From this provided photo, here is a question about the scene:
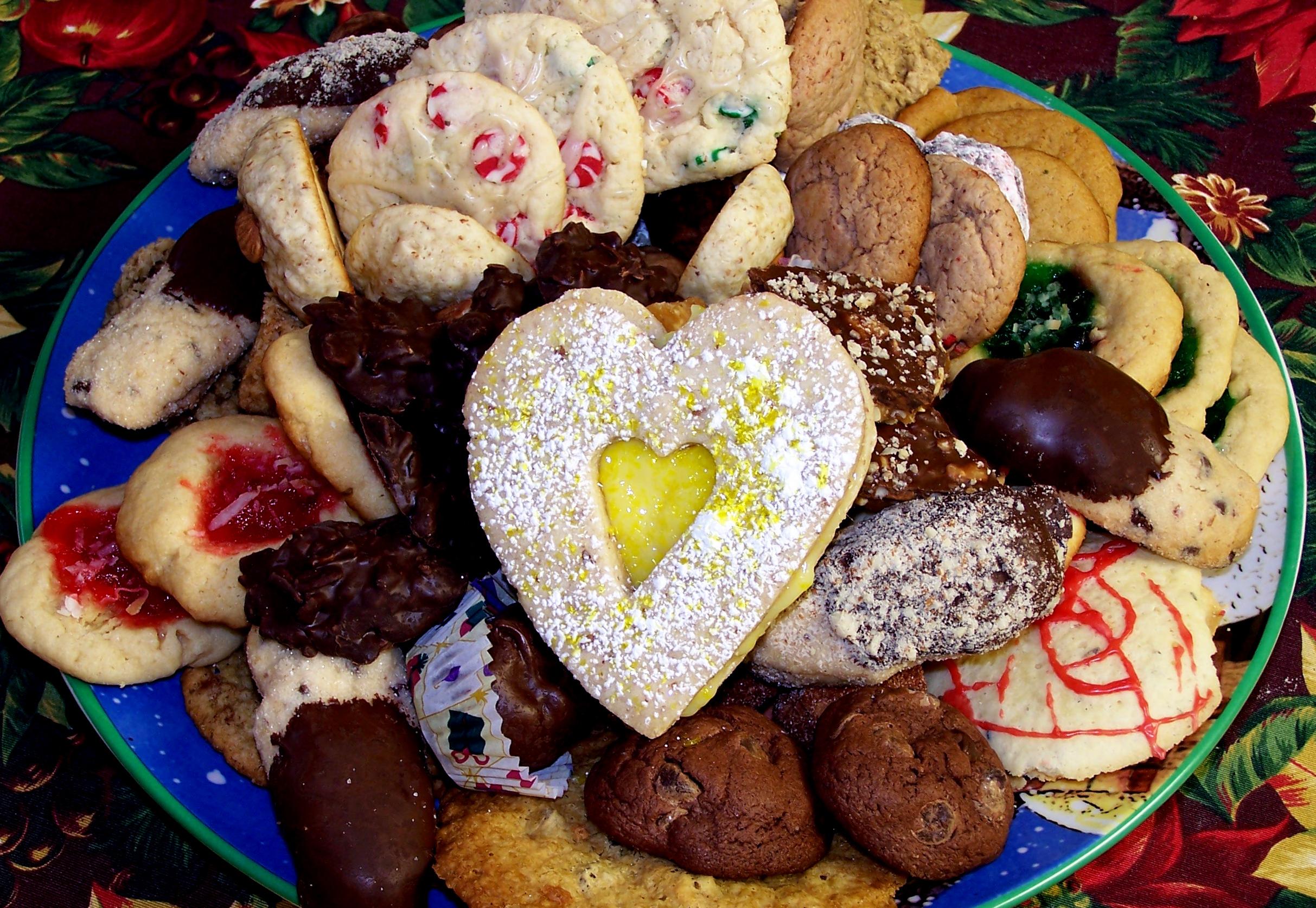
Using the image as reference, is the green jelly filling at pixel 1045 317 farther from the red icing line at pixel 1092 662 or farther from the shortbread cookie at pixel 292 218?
the shortbread cookie at pixel 292 218

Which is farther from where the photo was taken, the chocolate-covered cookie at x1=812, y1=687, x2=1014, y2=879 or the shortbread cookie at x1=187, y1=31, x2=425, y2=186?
the shortbread cookie at x1=187, y1=31, x2=425, y2=186

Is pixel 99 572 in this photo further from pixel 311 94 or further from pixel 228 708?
pixel 311 94

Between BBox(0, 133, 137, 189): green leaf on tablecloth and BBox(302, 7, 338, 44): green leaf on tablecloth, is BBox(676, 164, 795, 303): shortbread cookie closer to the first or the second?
BBox(302, 7, 338, 44): green leaf on tablecloth

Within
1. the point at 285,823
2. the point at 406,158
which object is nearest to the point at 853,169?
the point at 406,158

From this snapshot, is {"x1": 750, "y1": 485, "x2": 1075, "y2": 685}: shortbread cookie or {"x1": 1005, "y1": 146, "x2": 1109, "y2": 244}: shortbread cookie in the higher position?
{"x1": 1005, "y1": 146, "x2": 1109, "y2": 244}: shortbread cookie

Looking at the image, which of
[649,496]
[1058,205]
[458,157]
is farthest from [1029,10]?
[649,496]

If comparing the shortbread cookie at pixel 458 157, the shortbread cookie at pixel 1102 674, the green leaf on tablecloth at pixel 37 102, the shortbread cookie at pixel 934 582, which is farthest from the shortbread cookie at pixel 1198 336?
the green leaf on tablecloth at pixel 37 102

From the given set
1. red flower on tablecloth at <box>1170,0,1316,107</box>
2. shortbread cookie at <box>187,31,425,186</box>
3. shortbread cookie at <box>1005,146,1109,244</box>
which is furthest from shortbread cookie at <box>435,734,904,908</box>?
red flower on tablecloth at <box>1170,0,1316,107</box>
